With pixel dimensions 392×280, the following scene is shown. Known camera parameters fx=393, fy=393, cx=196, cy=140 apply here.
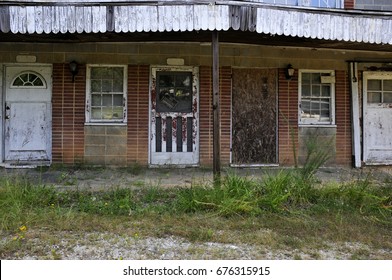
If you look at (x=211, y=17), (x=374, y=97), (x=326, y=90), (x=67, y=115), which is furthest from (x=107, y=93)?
(x=374, y=97)

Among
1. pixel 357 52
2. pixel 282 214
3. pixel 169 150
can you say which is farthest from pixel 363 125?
pixel 282 214

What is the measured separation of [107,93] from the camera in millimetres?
8961

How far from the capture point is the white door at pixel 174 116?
8.98 meters

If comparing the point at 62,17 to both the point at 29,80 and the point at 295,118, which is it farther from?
the point at 295,118

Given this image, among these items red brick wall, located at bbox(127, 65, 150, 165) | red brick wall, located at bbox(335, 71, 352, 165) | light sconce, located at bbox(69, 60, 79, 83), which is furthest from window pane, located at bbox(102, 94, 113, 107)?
red brick wall, located at bbox(335, 71, 352, 165)

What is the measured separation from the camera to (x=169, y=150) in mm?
9000

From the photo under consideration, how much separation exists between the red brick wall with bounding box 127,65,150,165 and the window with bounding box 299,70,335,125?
3.69 m

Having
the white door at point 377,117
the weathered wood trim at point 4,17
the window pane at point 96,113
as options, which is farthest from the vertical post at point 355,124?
the weathered wood trim at point 4,17

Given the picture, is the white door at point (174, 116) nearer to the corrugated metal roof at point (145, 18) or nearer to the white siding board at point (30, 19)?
the corrugated metal roof at point (145, 18)

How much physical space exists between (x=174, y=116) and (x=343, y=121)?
4.05m

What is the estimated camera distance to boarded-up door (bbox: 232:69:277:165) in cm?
917

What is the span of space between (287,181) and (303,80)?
441cm

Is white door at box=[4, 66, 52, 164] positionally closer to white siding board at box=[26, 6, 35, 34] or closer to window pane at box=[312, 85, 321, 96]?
white siding board at box=[26, 6, 35, 34]

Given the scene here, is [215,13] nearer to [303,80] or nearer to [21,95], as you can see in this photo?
[303,80]
